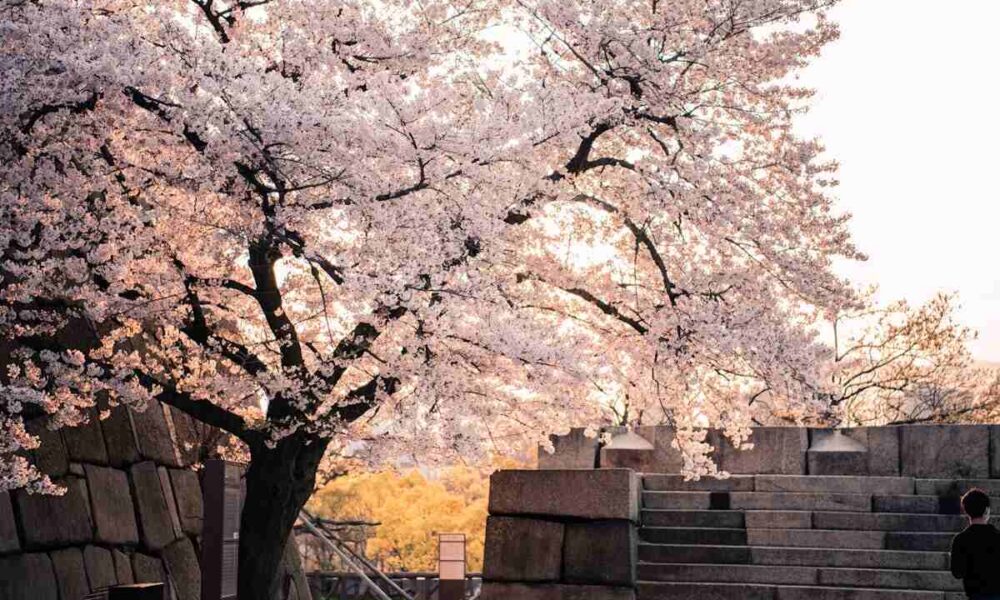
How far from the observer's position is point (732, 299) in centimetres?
1226

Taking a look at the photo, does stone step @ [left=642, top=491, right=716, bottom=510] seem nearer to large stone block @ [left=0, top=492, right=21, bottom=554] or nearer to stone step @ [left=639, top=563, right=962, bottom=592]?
stone step @ [left=639, top=563, right=962, bottom=592]

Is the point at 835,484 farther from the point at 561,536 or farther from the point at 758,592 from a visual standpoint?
the point at 561,536

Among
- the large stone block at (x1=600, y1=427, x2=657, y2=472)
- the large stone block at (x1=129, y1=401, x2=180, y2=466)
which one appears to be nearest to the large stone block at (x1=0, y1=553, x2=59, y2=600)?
the large stone block at (x1=129, y1=401, x2=180, y2=466)

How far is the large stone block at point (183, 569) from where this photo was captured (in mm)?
14406

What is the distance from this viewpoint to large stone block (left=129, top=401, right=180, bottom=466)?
14.7 meters

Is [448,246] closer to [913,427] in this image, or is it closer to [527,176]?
[527,176]

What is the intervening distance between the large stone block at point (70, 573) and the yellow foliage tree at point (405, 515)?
69.1 ft

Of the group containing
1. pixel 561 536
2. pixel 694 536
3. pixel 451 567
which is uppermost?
pixel 694 536

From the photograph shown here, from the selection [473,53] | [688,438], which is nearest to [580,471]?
[688,438]

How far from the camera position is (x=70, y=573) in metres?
12.2

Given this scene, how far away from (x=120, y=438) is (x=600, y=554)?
6070 millimetres

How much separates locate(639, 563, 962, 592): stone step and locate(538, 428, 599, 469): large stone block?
3.53m

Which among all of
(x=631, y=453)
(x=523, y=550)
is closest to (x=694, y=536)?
(x=523, y=550)

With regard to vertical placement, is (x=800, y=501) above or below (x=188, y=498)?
above
